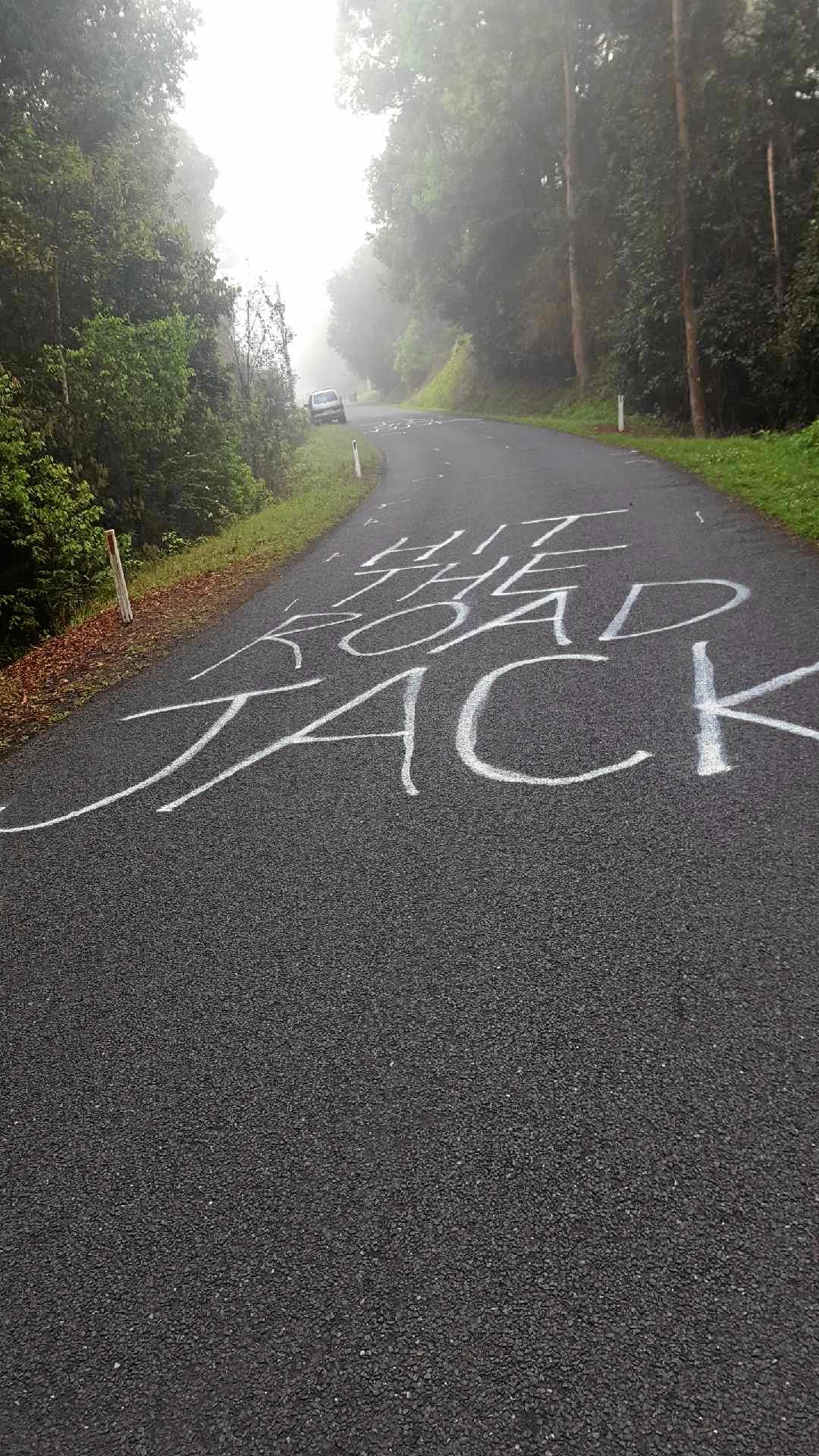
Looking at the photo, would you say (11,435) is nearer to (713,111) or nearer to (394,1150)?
(394,1150)

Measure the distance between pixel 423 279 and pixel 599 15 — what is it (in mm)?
14487

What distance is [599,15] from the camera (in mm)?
29516

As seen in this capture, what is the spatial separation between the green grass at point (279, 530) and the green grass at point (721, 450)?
6404mm

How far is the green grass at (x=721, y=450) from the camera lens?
11.6m

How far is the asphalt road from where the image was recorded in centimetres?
213

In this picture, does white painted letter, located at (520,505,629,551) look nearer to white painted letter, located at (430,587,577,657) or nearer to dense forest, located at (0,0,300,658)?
white painted letter, located at (430,587,577,657)

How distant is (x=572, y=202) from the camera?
31562 millimetres

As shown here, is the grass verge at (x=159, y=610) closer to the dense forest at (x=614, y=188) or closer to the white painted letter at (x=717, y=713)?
the white painted letter at (x=717, y=713)

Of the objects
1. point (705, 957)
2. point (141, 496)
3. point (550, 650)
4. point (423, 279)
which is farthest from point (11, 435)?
point (423, 279)

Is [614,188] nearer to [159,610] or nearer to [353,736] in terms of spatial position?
[159,610]

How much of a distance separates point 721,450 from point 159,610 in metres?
11.3

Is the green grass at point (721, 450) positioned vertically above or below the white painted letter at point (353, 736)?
above

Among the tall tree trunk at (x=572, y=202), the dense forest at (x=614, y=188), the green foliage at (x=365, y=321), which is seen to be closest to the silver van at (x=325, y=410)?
the dense forest at (x=614, y=188)

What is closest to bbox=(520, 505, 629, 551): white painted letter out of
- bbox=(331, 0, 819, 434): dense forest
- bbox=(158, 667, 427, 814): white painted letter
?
bbox=(158, 667, 427, 814): white painted letter
